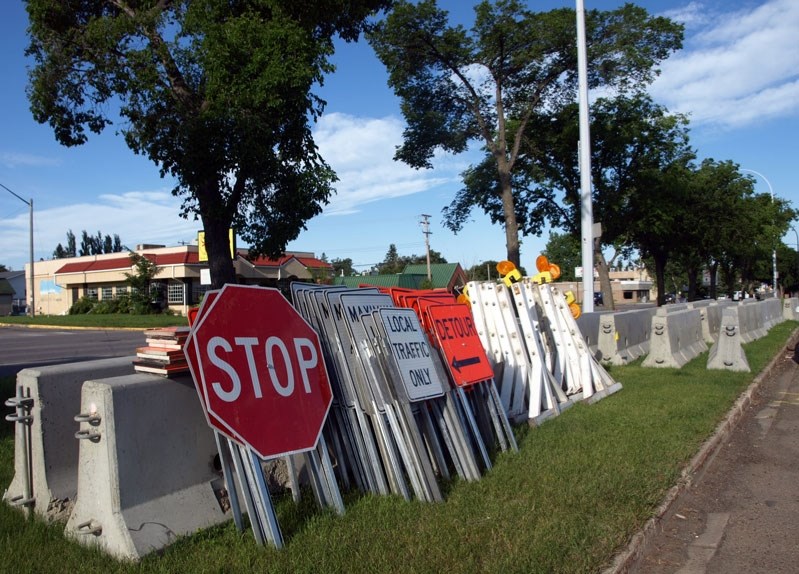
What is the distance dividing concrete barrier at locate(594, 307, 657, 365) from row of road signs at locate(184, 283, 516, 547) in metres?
7.27

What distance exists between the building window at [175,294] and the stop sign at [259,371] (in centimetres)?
4458

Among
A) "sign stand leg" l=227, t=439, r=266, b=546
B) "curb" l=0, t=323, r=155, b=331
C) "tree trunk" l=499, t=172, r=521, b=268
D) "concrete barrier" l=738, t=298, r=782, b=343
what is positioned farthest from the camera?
"curb" l=0, t=323, r=155, b=331

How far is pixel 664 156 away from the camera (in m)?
30.6

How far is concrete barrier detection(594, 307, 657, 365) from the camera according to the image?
13039mm

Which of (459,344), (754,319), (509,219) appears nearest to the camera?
(459,344)

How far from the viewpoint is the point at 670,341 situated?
12625 mm

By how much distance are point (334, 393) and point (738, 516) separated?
3278mm

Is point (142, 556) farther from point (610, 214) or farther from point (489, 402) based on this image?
point (610, 214)

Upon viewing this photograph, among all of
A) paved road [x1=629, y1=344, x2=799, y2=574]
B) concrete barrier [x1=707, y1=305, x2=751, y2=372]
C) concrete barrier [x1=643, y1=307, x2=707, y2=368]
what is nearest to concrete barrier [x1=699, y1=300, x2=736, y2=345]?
concrete barrier [x1=643, y1=307, x2=707, y2=368]

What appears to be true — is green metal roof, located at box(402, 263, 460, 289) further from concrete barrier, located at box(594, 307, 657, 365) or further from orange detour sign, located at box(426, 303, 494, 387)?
orange detour sign, located at box(426, 303, 494, 387)

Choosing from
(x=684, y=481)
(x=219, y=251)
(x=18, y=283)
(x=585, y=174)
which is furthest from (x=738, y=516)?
(x=18, y=283)

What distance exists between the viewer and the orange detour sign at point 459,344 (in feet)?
19.9

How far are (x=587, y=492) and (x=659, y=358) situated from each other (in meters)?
8.10

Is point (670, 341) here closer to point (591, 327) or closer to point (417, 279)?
point (591, 327)
